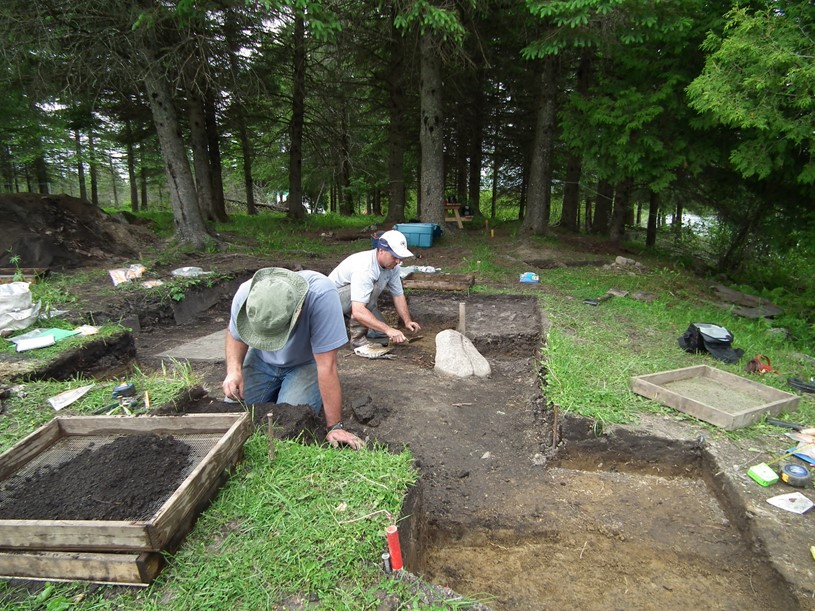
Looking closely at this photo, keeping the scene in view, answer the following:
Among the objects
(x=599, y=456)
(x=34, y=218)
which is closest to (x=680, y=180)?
(x=599, y=456)

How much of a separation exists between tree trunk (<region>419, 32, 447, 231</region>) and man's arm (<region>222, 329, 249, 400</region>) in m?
7.96

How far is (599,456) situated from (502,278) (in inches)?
189

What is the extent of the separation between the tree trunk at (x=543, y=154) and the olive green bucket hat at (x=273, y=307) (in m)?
9.02

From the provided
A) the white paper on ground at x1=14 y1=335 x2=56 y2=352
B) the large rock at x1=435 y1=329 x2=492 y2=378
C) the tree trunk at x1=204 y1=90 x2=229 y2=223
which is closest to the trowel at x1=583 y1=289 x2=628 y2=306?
the large rock at x1=435 y1=329 x2=492 y2=378

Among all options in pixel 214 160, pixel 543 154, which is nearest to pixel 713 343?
pixel 543 154

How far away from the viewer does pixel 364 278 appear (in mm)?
4625

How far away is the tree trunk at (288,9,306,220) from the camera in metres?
11.2

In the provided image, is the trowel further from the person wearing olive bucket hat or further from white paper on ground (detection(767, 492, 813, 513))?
the person wearing olive bucket hat

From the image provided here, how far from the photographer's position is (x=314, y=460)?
251 cm

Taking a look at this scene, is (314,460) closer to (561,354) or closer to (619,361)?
(561,354)

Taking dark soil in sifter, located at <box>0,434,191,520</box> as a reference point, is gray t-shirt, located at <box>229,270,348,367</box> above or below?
above

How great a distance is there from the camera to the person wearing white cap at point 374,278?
4.44 metres

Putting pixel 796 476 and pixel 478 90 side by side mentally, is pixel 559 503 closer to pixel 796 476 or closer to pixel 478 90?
pixel 796 476

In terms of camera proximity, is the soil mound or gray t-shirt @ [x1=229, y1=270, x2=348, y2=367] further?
the soil mound
